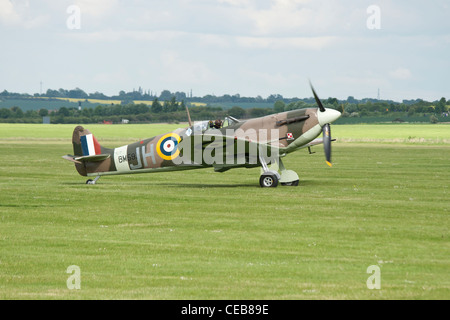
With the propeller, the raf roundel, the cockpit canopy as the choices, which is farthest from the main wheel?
the raf roundel

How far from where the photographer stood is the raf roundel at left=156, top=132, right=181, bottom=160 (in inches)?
999

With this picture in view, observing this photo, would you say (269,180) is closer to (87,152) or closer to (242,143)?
(242,143)

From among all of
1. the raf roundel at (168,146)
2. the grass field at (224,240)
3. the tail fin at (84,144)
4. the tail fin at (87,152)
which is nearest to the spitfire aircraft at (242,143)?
the raf roundel at (168,146)

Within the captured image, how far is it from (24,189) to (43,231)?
932cm

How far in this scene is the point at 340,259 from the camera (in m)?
12.4

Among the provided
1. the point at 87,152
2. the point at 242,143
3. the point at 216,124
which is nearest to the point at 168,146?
the point at 216,124

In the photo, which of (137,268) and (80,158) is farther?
(80,158)

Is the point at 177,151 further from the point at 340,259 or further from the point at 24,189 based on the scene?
the point at 340,259

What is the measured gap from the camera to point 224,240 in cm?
1438

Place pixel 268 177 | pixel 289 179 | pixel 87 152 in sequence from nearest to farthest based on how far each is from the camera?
pixel 268 177, pixel 289 179, pixel 87 152

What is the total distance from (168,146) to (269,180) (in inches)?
141
